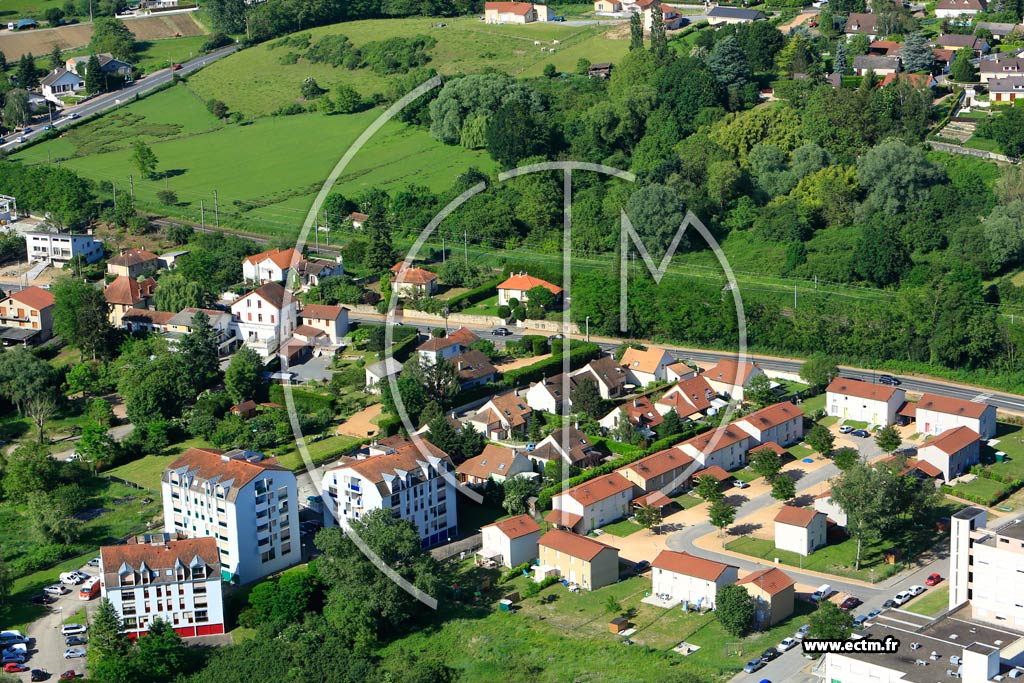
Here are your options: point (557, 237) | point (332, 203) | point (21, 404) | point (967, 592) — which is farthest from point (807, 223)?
point (21, 404)

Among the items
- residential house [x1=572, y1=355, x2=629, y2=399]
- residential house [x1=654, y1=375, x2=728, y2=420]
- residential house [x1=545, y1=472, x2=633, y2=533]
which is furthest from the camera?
residential house [x1=572, y1=355, x2=629, y2=399]

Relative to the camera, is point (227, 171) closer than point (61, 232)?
No

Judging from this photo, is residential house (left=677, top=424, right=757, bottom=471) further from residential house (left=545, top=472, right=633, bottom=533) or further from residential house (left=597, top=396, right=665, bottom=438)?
residential house (left=545, top=472, right=633, bottom=533)

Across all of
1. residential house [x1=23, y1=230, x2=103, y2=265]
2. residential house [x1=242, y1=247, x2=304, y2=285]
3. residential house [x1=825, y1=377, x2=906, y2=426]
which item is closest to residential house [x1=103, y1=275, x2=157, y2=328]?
residential house [x1=242, y1=247, x2=304, y2=285]

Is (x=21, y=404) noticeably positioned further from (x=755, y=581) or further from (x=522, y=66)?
(x=522, y=66)

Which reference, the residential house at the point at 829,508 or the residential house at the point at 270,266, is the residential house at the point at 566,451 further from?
the residential house at the point at 270,266

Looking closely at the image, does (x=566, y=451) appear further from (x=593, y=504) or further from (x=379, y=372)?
(x=379, y=372)
